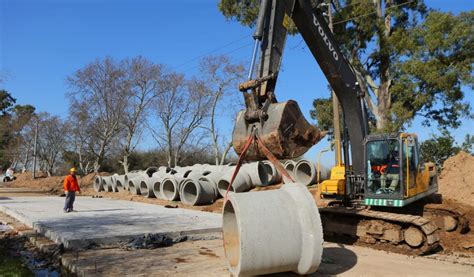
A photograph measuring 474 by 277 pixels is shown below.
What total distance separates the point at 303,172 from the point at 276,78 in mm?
15673

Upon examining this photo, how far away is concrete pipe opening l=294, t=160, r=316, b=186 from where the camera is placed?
21.9 metres

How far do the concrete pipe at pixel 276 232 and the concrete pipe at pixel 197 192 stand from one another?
12897 millimetres

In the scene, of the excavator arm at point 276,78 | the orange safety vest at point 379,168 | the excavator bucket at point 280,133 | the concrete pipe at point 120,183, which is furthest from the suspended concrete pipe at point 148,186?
the excavator bucket at point 280,133

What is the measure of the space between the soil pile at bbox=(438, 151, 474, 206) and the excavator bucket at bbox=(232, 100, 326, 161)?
28.1ft

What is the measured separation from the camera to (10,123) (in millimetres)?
60500

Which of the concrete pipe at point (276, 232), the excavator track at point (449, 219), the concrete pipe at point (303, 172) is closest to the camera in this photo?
the concrete pipe at point (276, 232)

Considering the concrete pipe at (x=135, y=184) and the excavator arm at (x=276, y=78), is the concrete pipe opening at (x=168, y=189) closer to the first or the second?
the concrete pipe at (x=135, y=184)

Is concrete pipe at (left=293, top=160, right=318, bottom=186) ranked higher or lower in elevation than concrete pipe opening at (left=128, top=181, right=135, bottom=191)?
higher

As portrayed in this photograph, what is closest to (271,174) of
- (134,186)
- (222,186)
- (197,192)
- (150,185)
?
(222,186)

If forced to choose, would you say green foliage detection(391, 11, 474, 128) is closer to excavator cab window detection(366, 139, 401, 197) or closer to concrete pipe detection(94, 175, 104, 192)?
excavator cab window detection(366, 139, 401, 197)

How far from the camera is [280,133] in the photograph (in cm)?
679

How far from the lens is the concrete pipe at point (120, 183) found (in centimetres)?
2712

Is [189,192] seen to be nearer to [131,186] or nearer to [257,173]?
[257,173]

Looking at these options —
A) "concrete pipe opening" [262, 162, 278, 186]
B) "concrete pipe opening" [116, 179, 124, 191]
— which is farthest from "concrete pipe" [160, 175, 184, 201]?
"concrete pipe opening" [116, 179, 124, 191]
